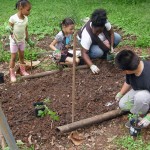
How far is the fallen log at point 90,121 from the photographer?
3.87 metres

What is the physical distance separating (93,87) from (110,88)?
0.89 feet

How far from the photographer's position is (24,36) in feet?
18.0

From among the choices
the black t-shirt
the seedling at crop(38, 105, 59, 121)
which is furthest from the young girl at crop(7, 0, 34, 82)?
the black t-shirt

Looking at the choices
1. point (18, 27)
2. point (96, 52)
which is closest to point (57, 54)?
point (96, 52)

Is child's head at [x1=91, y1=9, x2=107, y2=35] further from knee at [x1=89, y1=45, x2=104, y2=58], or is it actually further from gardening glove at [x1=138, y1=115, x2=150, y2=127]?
gardening glove at [x1=138, y1=115, x2=150, y2=127]

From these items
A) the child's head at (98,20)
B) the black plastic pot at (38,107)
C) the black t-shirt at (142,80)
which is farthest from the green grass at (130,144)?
the child's head at (98,20)

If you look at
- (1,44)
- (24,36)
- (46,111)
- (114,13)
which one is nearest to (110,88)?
(46,111)

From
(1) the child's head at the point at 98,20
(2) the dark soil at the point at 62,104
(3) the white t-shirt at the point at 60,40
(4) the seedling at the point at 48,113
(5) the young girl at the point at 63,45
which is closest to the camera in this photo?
(2) the dark soil at the point at 62,104

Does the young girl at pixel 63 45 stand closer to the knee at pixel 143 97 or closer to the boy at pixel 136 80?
the boy at pixel 136 80

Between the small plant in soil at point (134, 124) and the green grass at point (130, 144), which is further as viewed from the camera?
the small plant in soil at point (134, 124)

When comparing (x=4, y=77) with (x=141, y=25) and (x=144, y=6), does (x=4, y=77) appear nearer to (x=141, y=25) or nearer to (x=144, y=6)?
(x=141, y=25)

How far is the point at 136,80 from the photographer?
12.5 feet

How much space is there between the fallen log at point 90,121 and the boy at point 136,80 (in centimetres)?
19

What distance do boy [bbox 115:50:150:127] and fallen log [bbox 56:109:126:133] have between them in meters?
0.19
